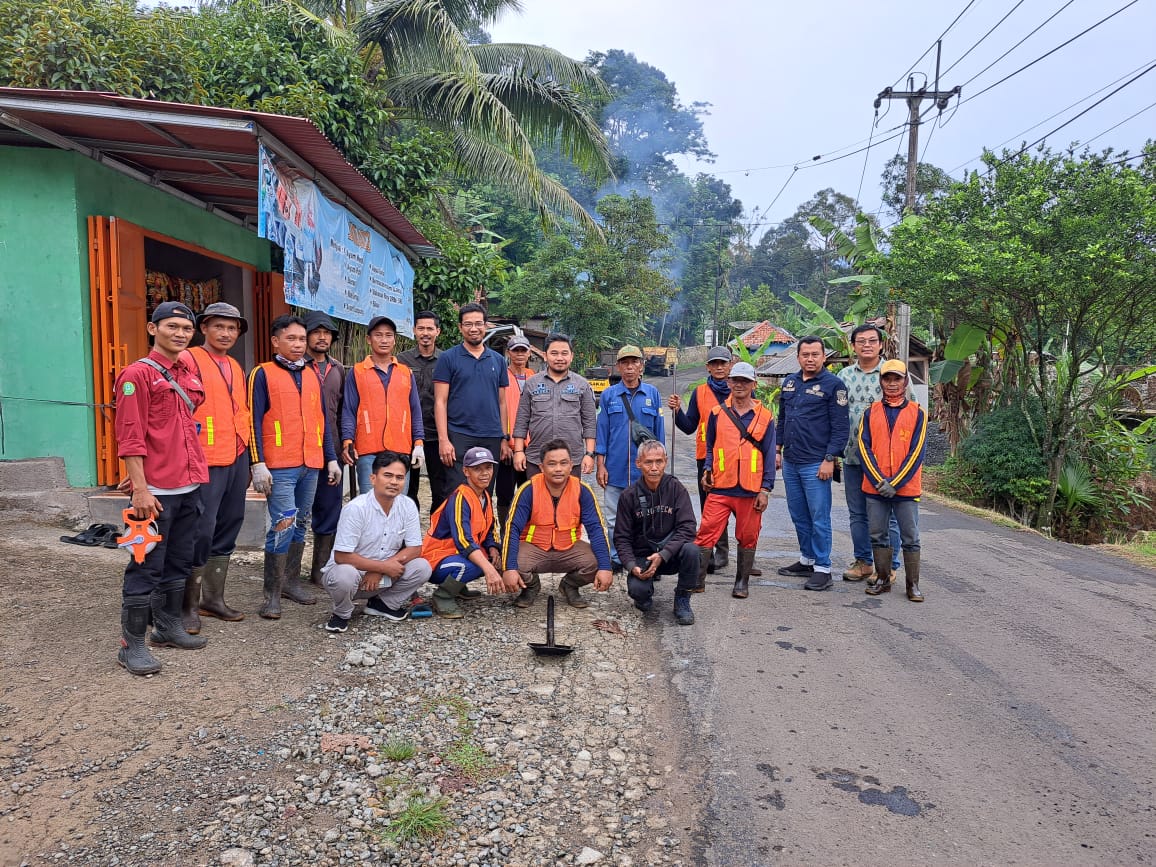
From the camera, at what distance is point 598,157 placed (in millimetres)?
13203

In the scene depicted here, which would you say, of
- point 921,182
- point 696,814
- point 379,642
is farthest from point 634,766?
point 921,182

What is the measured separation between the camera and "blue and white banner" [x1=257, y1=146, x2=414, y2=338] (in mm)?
5871

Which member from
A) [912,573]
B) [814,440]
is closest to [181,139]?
[814,440]

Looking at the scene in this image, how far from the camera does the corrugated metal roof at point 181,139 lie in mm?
4934

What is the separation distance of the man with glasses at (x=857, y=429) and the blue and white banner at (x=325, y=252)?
4.45 meters

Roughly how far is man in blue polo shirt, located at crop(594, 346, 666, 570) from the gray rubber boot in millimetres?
1443

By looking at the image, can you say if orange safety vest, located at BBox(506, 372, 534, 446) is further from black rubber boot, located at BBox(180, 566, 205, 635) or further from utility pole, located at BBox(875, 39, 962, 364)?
utility pole, located at BBox(875, 39, 962, 364)

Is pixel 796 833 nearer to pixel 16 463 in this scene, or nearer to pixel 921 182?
pixel 16 463

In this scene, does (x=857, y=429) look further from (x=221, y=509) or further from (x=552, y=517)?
(x=221, y=509)

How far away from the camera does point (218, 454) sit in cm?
409

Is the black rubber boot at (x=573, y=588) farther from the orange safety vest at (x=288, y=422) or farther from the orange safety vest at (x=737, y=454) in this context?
the orange safety vest at (x=288, y=422)

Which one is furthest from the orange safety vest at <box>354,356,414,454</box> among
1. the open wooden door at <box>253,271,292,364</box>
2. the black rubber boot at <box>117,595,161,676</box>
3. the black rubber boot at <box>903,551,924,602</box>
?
the open wooden door at <box>253,271,292,364</box>

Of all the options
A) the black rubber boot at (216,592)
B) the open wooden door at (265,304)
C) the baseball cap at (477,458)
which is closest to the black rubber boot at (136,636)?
the black rubber boot at (216,592)

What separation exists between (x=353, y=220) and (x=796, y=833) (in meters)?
7.37
